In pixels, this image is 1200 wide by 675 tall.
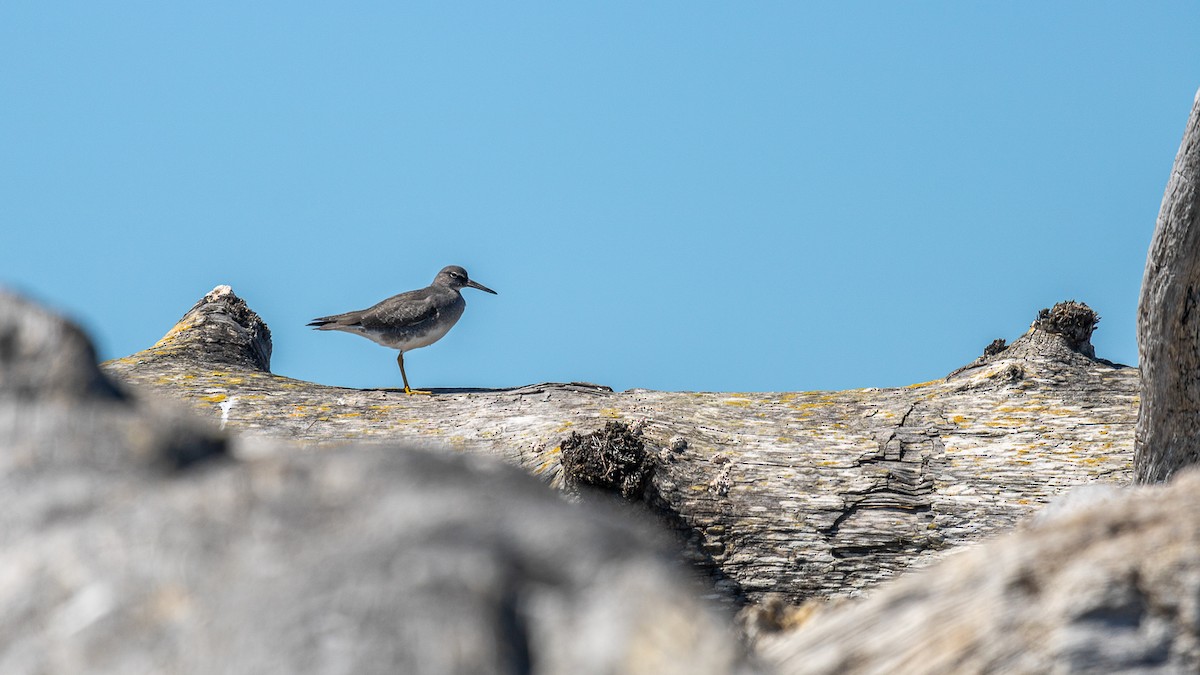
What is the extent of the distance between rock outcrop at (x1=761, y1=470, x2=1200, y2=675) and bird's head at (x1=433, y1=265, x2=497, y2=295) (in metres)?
17.6

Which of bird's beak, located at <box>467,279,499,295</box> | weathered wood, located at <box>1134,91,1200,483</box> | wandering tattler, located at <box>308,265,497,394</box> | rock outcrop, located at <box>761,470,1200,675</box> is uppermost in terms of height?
bird's beak, located at <box>467,279,499,295</box>

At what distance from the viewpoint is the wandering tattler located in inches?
735

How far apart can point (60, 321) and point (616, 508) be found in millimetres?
7998

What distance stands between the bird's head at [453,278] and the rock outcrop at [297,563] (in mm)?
17642

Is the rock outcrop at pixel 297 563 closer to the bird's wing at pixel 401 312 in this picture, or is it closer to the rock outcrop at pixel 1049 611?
the rock outcrop at pixel 1049 611

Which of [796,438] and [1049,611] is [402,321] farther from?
[1049,611]

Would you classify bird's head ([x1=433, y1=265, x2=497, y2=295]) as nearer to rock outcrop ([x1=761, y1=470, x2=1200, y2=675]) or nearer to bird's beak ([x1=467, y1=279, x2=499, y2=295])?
bird's beak ([x1=467, y1=279, x2=499, y2=295])

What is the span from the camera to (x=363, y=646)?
7.41ft

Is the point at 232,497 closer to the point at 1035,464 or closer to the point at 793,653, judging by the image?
the point at 793,653

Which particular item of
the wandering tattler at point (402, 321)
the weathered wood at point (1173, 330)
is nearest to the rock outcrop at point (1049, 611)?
the weathered wood at point (1173, 330)

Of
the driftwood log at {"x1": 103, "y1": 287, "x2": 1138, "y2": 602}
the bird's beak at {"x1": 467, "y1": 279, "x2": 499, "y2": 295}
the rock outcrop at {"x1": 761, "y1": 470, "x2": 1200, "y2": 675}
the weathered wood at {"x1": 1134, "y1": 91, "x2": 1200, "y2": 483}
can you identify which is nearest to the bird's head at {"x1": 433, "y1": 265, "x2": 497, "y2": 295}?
the bird's beak at {"x1": 467, "y1": 279, "x2": 499, "y2": 295}

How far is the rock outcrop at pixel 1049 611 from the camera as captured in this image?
2924 mm

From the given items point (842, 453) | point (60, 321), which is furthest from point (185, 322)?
point (60, 321)

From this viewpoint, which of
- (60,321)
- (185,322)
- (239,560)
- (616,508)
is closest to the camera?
(239,560)
